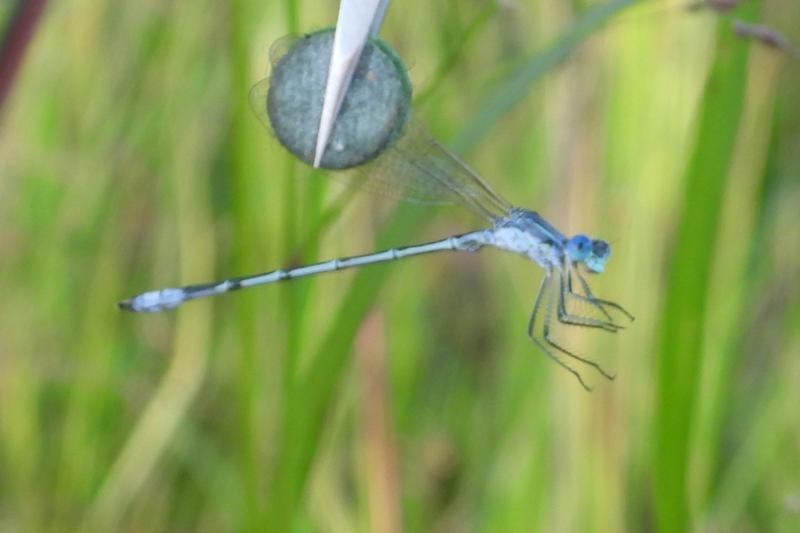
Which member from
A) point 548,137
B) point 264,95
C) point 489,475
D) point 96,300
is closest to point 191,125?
point 96,300

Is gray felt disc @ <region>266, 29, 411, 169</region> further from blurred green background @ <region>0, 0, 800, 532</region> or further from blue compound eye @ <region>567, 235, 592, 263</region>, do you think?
blurred green background @ <region>0, 0, 800, 532</region>

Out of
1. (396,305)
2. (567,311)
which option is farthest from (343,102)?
(396,305)

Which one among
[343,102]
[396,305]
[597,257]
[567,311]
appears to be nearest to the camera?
[343,102]

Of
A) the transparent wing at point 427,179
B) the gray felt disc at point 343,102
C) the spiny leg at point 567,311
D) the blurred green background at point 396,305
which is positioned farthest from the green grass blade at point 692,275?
the gray felt disc at point 343,102

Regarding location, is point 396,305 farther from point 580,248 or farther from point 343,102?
point 343,102

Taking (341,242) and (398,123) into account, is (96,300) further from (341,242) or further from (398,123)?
(398,123)

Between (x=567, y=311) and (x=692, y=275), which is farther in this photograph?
(x=567, y=311)

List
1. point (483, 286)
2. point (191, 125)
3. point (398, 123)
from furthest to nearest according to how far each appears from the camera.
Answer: point (483, 286) < point (191, 125) < point (398, 123)

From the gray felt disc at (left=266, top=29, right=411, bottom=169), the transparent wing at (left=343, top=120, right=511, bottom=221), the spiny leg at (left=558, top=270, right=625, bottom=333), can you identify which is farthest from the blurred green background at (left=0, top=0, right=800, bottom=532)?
the gray felt disc at (left=266, top=29, right=411, bottom=169)
